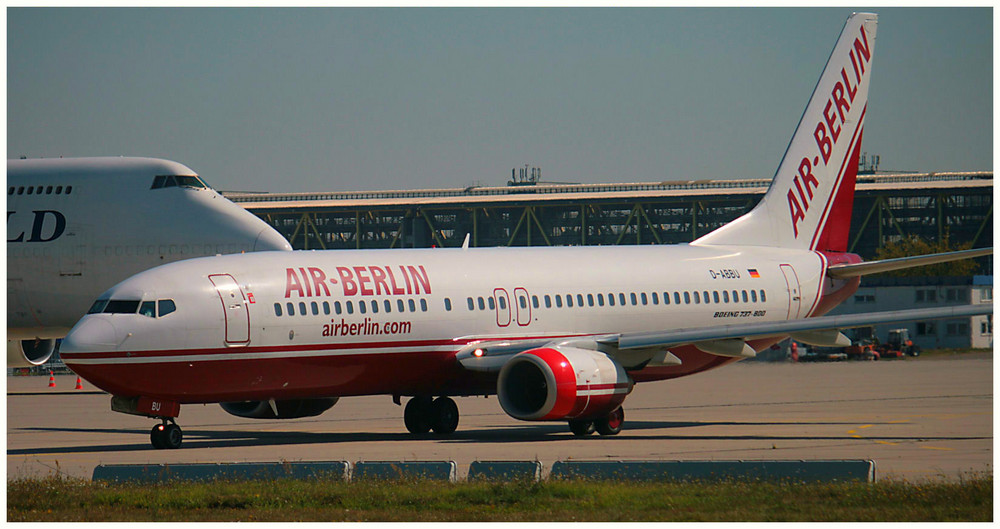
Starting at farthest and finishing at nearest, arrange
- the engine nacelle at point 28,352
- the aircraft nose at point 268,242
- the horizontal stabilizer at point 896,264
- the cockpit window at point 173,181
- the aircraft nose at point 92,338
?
1. the engine nacelle at point 28,352
2. the cockpit window at point 173,181
3. the aircraft nose at point 268,242
4. the horizontal stabilizer at point 896,264
5. the aircraft nose at point 92,338

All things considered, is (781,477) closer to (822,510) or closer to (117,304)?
(822,510)

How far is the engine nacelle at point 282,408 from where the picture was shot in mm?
28578

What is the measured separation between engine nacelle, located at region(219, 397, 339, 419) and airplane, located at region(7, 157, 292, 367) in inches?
351

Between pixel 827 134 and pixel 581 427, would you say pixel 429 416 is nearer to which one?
pixel 581 427

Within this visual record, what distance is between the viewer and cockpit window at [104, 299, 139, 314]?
2456cm

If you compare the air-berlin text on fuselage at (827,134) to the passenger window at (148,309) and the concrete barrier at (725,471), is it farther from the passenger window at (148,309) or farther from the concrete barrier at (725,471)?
the concrete barrier at (725,471)

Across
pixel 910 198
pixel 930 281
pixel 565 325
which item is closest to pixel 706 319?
pixel 565 325

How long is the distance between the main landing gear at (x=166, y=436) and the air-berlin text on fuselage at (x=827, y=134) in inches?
662

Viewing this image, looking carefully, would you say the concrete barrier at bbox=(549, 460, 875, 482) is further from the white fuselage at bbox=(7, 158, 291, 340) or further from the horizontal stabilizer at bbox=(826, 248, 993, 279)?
the white fuselage at bbox=(7, 158, 291, 340)

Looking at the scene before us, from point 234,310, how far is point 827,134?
1689cm

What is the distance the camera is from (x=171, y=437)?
25.0 metres

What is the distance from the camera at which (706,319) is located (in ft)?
105

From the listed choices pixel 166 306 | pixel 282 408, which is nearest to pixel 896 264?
pixel 282 408

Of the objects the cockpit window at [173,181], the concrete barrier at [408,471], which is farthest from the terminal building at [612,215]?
the concrete barrier at [408,471]
